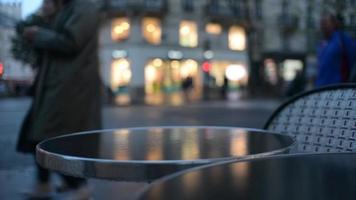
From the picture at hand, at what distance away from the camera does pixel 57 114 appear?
371cm

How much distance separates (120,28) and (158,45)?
315cm

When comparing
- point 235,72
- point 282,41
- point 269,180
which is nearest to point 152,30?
point 235,72

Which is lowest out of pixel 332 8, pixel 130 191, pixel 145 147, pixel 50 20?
pixel 130 191

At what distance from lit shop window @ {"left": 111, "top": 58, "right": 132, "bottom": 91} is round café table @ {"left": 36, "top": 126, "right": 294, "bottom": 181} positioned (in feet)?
121

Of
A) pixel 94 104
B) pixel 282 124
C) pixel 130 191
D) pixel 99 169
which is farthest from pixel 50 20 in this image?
pixel 99 169

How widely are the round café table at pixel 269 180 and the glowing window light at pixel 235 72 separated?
143ft

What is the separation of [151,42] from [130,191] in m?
35.9

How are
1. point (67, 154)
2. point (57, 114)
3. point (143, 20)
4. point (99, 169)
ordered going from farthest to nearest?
point (143, 20), point (57, 114), point (67, 154), point (99, 169)

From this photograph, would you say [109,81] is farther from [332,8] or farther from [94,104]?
[94,104]

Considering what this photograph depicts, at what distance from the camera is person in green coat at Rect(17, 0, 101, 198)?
3.61 m

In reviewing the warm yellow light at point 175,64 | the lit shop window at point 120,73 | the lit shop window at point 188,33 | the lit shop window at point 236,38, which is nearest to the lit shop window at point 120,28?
the lit shop window at point 120,73

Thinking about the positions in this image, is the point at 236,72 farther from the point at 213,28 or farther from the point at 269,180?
the point at 269,180

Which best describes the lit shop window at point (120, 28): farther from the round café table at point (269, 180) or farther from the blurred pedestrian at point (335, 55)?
the round café table at point (269, 180)

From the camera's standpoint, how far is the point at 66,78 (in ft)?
12.3
